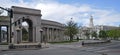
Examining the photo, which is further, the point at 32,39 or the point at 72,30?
the point at 72,30

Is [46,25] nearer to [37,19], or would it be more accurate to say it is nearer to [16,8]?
[37,19]

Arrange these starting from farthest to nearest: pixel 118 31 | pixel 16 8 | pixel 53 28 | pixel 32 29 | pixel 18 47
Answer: pixel 118 31 → pixel 53 28 → pixel 32 29 → pixel 16 8 → pixel 18 47

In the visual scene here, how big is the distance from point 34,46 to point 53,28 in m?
67.2

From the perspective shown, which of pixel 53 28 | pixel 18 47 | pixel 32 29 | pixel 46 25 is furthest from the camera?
pixel 53 28

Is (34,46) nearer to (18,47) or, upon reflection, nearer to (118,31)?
(18,47)

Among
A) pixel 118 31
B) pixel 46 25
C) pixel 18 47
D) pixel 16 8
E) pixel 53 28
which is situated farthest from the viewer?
pixel 118 31

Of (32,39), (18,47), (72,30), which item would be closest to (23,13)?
(32,39)

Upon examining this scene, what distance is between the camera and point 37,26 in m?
101

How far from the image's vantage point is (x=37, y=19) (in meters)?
101

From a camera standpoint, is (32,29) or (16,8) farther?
(32,29)

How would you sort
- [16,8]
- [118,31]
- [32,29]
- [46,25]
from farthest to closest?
1. [118,31]
2. [46,25]
3. [32,29]
4. [16,8]

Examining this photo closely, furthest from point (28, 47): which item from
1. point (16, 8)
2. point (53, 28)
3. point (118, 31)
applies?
point (118, 31)

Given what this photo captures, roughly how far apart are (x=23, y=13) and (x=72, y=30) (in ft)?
106

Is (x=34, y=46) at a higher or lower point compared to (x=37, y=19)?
lower
